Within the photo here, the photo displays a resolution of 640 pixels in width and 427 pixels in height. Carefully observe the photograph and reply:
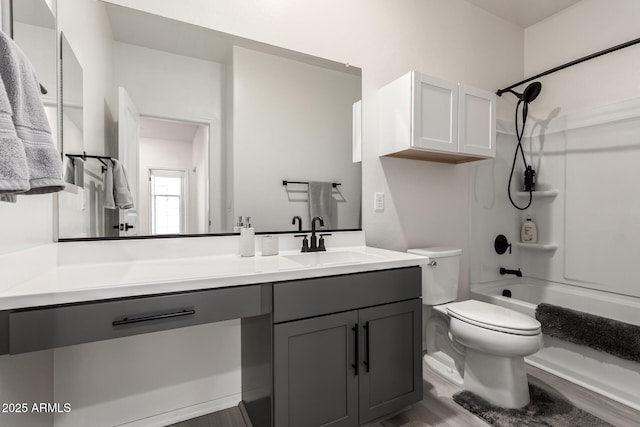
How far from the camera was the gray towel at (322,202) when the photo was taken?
1.83 meters

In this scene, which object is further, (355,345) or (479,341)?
(479,341)

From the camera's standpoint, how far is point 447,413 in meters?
1.56

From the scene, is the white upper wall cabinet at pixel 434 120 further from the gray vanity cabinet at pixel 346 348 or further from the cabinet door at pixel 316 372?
the cabinet door at pixel 316 372

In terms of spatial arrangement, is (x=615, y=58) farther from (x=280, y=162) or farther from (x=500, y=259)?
(x=280, y=162)

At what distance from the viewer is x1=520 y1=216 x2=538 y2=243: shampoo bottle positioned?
267cm

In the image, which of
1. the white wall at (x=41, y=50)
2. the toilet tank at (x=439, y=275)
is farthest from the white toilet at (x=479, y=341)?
the white wall at (x=41, y=50)

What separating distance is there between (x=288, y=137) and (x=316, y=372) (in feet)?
4.05

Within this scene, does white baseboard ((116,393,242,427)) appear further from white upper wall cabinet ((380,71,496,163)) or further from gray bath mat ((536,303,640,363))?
gray bath mat ((536,303,640,363))

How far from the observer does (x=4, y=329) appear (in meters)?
0.78

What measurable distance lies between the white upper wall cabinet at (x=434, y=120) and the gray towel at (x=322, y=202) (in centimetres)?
49

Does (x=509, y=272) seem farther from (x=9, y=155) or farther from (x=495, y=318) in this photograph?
(x=9, y=155)

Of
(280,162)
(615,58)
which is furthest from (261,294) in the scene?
(615,58)

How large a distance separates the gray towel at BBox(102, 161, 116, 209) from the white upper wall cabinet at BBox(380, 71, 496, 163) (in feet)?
5.07

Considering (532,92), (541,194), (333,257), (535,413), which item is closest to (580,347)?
(535,413)
